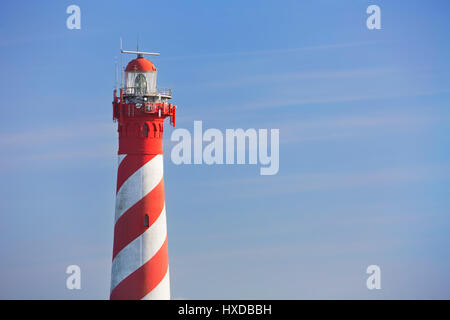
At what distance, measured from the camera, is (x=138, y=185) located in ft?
181

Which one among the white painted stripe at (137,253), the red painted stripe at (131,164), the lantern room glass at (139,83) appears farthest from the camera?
the lantern room glass at (139,83)

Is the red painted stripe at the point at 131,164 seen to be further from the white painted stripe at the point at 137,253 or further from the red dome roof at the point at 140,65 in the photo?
the red dome roof at the point at 140,65

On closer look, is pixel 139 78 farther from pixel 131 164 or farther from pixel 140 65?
pixel 131 164

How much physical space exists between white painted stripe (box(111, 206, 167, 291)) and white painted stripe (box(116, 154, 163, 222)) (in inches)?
56.0

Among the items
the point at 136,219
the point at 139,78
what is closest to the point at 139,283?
the point at 136,219

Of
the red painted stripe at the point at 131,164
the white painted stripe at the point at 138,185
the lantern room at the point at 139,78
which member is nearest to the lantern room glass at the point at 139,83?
the lantern room at the point at 139,78

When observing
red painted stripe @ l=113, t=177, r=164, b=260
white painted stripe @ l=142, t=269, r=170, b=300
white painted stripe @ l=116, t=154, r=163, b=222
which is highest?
white painted stripe @ l=116, t=154, r=163, b=222

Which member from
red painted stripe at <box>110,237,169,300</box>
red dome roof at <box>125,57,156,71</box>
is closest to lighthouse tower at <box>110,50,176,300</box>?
red painted stripe at <box>110,237,169,300</box>

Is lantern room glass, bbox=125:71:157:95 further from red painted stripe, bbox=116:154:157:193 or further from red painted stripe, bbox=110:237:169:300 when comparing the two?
red painted stripe, bbox=110:237:169:300

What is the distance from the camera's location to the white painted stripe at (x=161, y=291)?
55219 millimetres

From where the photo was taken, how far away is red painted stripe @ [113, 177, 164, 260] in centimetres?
5516
